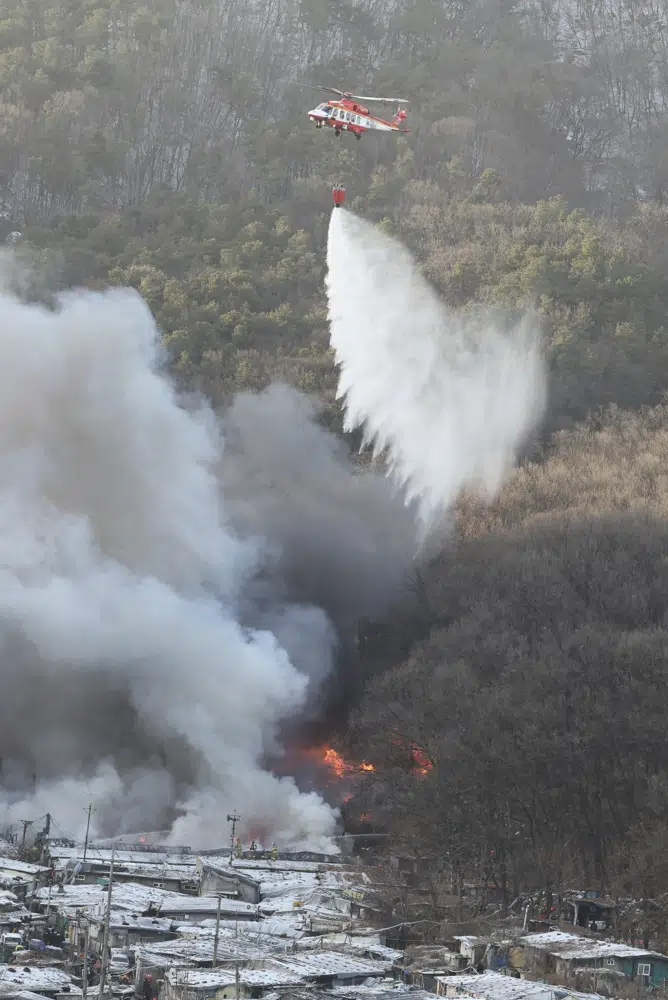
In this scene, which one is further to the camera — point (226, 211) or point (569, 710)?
point (226, 211)

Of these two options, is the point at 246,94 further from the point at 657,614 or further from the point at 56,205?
the point at 657,614

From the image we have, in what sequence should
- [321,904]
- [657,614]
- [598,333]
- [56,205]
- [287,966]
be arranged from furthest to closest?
[56,205], [598,333], [657,614], [321,904], [287,966]

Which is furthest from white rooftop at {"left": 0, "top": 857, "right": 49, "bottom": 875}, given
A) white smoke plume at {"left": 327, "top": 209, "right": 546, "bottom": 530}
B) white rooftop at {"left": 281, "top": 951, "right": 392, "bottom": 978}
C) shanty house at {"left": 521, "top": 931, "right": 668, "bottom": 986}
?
white smoke plume at {"left": 327, "top": 209, "right": 546, "bottom": 530}

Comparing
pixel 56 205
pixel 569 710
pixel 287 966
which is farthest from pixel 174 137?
pixel 287 966

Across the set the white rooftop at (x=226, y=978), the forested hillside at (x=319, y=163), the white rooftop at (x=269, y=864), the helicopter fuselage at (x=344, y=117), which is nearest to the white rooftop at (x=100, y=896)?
the white rooftop at (x=269, y=864)

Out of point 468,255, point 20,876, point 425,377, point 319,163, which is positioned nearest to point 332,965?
point 20,876

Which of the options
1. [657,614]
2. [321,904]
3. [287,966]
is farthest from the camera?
[657,614]

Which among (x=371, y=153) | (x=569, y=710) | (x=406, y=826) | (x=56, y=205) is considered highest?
(x=371, y=153)

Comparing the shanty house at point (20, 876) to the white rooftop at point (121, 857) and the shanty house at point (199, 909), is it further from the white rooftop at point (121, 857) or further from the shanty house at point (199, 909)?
the shanty house at point (199, 909)
